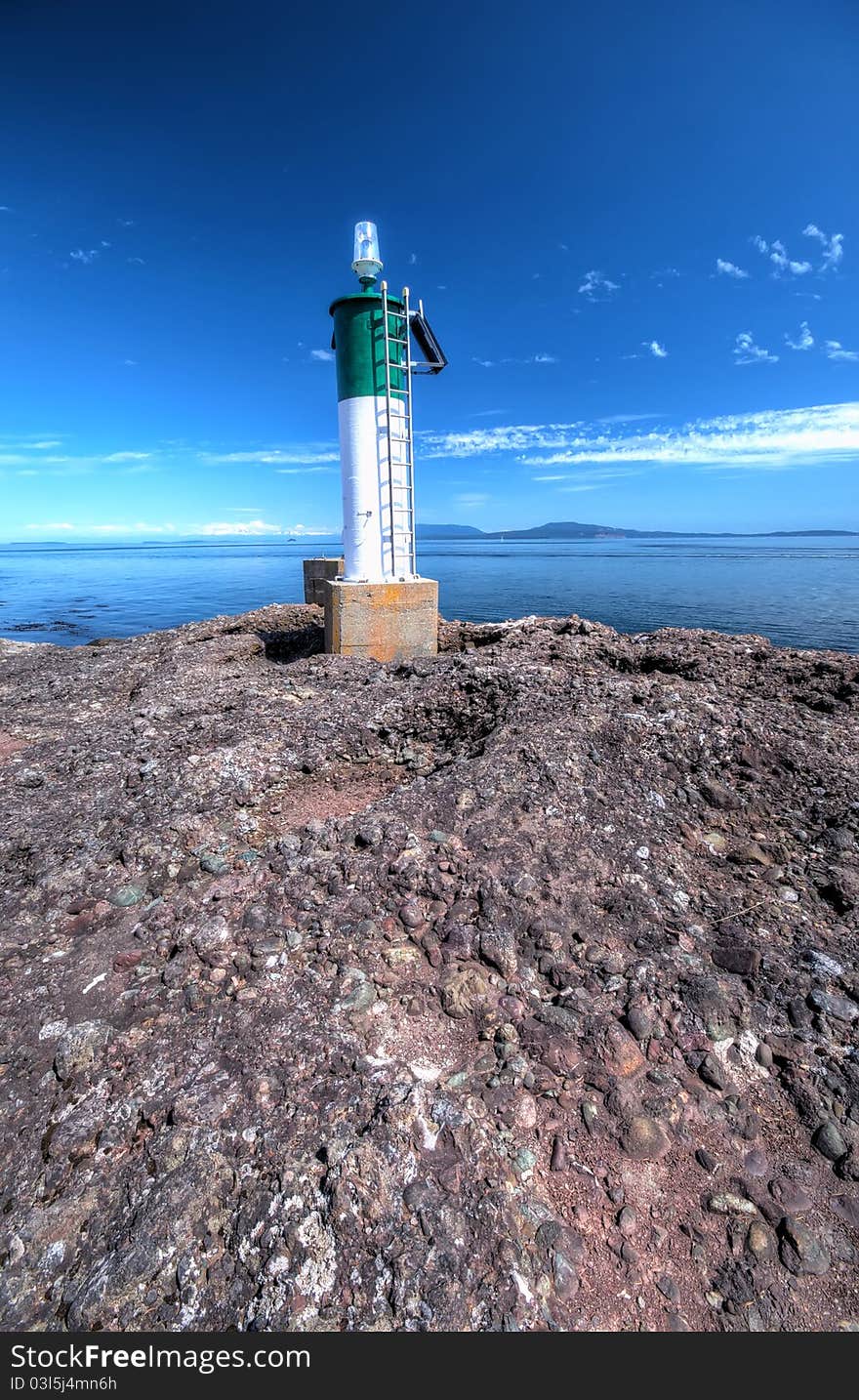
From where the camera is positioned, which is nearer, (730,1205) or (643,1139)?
(730,1205)

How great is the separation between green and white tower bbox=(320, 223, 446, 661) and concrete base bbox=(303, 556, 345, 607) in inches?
343

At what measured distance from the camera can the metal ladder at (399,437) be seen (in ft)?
34.7

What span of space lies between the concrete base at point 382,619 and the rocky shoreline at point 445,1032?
4.42m

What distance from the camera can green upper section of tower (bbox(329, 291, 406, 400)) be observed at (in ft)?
34.4

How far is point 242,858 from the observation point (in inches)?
196

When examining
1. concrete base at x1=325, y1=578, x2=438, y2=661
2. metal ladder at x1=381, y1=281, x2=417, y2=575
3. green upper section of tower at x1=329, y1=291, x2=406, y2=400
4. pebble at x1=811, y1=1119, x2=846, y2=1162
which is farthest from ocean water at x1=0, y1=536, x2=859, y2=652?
pebble at x1=811, y1=1119, x2=846, y2=1162

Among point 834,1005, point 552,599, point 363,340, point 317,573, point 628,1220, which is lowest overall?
point 628,1220

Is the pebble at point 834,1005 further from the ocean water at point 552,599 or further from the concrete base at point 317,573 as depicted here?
the ocean water at point 552,599

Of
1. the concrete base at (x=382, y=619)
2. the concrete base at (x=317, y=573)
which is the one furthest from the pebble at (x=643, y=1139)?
the concrete base at (x=317, y=573)

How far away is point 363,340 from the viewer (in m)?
10.5

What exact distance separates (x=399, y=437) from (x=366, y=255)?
3225mm

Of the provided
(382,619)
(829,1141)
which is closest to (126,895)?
(829,1141)

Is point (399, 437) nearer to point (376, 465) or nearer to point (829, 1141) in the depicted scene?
point (376, 465)

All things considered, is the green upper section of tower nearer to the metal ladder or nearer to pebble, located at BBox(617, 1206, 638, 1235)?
the metal ladder
